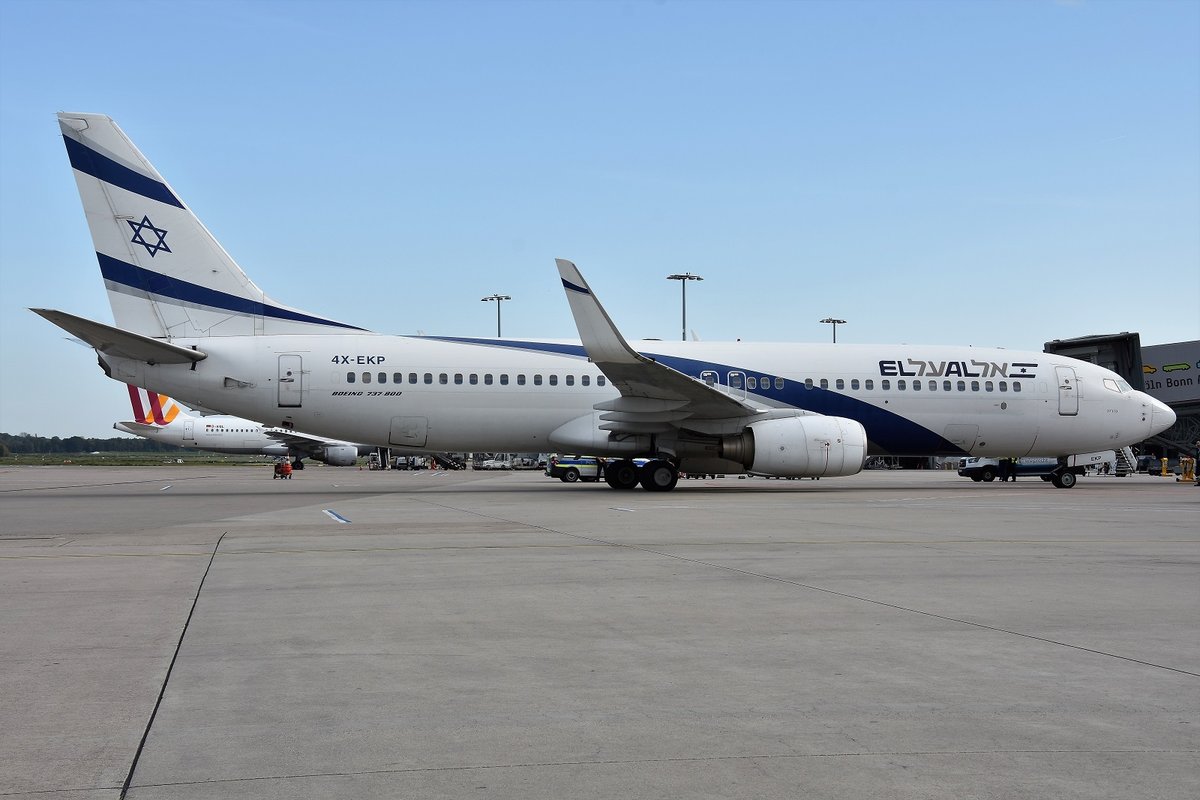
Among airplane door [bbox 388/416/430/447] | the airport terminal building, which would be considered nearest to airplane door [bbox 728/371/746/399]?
airplane door [bbox 388/416/430/447]

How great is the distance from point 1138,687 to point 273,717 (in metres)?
3.71

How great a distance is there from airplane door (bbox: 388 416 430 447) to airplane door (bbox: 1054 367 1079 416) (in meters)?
16.0

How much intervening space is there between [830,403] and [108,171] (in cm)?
1719

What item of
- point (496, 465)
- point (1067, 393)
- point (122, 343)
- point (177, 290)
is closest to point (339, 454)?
point (496, 465)

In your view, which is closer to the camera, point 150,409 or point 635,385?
point 635,385

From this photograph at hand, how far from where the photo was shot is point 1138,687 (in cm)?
462

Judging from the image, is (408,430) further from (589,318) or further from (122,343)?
(122,343)

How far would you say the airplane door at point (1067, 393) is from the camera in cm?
2675

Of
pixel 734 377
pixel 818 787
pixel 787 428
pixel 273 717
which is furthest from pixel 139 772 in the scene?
pixel 734 377

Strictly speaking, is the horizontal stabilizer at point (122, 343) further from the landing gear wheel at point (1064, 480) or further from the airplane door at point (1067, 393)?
the landing gear wheel at point (1064, 480)

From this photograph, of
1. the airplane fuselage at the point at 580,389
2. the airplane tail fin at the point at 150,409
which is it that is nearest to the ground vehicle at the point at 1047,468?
the airplane fuselage at the point at 580,389

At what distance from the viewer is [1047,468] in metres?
35.6

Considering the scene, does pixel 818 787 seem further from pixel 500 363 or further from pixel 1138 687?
pixel 500 363

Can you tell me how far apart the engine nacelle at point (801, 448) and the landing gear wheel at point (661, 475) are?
1682 millimetres
